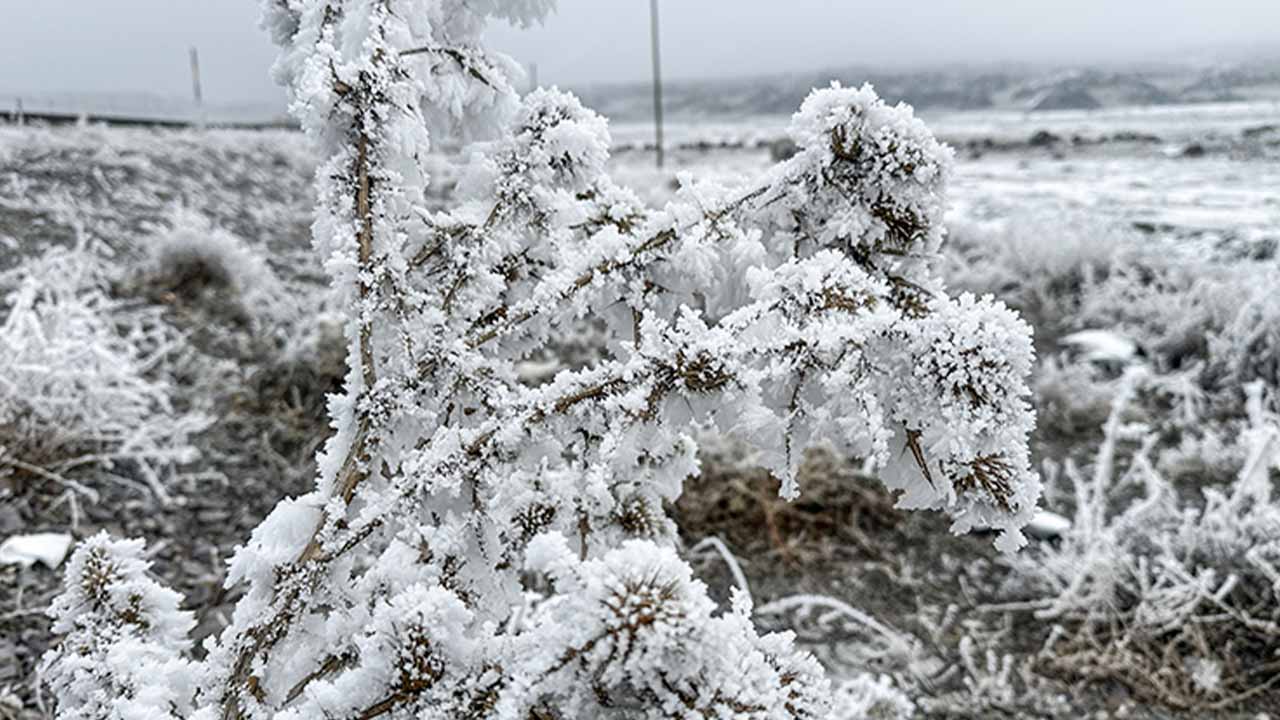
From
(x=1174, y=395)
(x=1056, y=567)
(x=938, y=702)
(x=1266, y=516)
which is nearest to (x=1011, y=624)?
(x=1056, y=567)

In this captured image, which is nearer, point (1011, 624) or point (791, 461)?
point (791, 461)

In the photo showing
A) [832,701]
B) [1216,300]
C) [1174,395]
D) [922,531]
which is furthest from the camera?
[1216,300]

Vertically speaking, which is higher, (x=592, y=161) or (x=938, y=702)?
(x=592, y=161)

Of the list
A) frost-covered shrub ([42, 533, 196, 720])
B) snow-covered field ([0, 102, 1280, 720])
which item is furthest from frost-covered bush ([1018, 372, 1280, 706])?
frost-covered shrub ([42, 533, 196, 720])

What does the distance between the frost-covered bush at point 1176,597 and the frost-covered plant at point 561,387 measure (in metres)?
2.45

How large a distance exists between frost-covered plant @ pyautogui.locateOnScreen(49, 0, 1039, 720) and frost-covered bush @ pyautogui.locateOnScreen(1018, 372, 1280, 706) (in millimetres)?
2453

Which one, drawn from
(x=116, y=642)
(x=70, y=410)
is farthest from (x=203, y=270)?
(x=116, y=642)

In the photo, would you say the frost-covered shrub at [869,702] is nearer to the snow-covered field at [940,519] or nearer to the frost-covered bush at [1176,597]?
the snow-covered field at [940,519]

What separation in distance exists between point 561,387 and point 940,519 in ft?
11.8

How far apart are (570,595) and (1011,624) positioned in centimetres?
317

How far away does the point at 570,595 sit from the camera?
0.65 meters

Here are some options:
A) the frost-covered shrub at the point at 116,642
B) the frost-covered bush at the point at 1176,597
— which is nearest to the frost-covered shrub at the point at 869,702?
the frost-covered bush at the point at 1176,597

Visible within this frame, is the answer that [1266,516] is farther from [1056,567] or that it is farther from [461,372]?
[461,372]

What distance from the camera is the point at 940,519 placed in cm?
424
